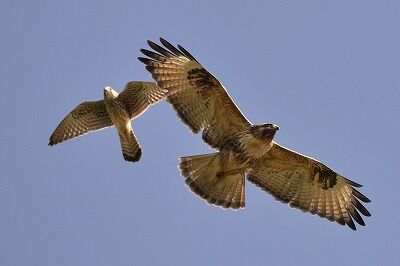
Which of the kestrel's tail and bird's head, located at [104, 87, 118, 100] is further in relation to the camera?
bird's head, located at [104, 87, 118, 100]

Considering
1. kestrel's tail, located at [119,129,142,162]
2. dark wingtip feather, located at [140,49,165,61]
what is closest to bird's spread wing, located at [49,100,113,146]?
kestrel's tail, located at [119,129,142,162]

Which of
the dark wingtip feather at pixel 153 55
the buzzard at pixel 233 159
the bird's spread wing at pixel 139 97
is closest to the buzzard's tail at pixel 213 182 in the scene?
the buzzard at pixel 233 159

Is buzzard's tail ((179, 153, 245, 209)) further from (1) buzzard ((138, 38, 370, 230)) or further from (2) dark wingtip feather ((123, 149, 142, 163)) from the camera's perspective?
(2) dark wingtip feather ((123, 149, 142, 163))

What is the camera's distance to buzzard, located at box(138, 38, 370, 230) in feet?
41.9

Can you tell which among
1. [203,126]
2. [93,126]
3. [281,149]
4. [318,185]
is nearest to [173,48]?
[203,126]

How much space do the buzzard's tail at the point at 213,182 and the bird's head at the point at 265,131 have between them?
34.5 inches

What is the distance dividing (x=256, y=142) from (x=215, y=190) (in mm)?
1152

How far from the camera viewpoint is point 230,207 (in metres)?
13.1

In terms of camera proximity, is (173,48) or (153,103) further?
(153,103)

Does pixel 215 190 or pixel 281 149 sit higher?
pixel 281 149

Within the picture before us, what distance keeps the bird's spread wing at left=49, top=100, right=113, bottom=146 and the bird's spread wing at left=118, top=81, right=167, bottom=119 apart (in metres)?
0.64

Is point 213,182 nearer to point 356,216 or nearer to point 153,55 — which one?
point 153,55

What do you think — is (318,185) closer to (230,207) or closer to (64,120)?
(230,207)

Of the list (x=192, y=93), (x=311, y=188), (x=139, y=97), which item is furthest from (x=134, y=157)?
(x=311, y=188)
